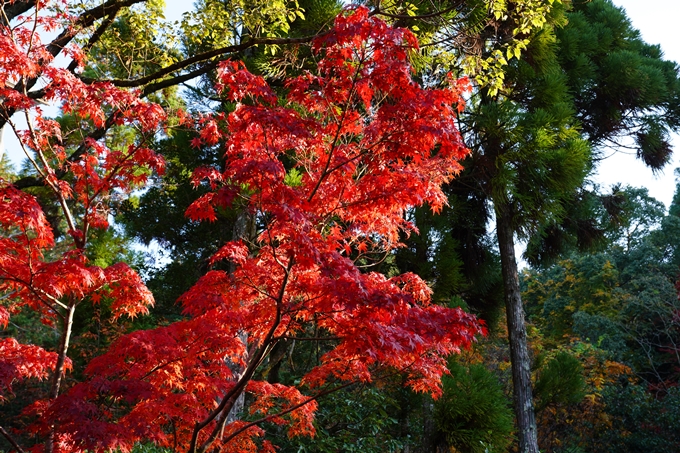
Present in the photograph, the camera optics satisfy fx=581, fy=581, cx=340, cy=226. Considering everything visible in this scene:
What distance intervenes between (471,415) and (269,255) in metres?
4.05

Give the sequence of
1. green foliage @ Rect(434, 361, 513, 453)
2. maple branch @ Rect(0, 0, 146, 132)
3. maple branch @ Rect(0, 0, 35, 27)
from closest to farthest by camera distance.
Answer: maple branch @ Rect(0, 0, 146, 132) → maple branch @ Rect(0, 0, 35, 27) → green foliage @ Rect(434, 361, 513, 453)

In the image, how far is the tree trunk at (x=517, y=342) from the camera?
7.54 meters

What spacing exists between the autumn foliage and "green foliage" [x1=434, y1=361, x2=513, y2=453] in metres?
2.95

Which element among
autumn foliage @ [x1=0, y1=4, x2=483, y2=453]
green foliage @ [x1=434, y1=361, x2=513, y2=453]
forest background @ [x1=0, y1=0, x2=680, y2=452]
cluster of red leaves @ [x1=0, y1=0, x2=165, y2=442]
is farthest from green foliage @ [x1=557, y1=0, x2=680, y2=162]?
cluster of red leaves @ [x1=0, y1=0, x2=165, y2=442]

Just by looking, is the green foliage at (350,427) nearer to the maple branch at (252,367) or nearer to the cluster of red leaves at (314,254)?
the cluster of red leaves at (314,254)

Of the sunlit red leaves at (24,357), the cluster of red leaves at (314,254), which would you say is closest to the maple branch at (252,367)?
the cluster of red leaves at (314,254)

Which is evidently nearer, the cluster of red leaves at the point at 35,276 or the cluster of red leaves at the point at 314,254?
the cluster of red leaves at the point at 314,254

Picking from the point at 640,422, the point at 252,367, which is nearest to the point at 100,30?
the point at 252,367

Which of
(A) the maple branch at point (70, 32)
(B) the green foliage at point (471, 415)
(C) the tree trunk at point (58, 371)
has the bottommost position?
(C) the tree trunk at point (58, 371)

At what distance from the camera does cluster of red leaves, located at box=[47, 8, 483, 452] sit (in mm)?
2949

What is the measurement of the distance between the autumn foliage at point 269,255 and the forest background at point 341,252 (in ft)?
0.07

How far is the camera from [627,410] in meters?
9.84

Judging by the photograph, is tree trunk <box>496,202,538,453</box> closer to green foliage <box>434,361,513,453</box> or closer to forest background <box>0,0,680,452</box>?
forest background <box>0,0,680,452</box>

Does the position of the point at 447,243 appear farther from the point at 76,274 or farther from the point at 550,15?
A: the point at 76,274
